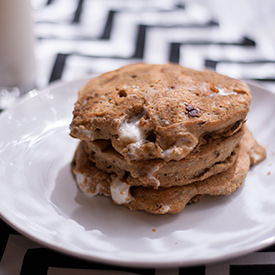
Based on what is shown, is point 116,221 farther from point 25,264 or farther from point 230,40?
point 230,40

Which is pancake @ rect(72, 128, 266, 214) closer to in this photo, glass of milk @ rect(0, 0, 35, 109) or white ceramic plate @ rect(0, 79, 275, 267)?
white ceramic plate @ rect(0, 79, 275, 267)

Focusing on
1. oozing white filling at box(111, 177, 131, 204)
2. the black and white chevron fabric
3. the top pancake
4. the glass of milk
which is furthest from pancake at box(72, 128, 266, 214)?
the black and white chevron fabric

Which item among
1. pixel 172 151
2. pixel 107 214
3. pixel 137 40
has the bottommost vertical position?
pixel 137 40

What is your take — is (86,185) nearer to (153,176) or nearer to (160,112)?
(153,176)

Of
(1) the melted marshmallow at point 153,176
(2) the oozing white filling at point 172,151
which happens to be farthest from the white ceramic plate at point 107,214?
(2) the oozing white filling at point 172,151

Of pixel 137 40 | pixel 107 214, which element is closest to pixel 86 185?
pixel 107 214

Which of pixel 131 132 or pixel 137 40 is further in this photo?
pixel 137 40

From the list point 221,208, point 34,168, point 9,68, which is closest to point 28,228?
point 34,168
